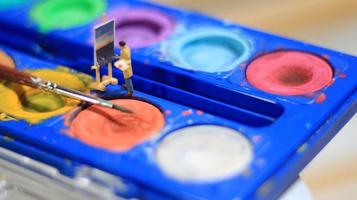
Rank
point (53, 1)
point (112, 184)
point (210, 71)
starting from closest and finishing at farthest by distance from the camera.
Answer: point (112, 184), point (210, 71), point (53, 1)

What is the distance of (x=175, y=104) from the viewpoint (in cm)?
70

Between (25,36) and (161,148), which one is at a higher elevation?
(25,36)

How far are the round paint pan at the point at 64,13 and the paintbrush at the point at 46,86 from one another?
0.34 ft

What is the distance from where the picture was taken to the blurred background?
3.63ft

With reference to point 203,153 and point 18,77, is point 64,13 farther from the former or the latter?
point 203,153

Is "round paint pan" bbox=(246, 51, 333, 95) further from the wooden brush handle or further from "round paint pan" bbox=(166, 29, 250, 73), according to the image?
the wooden brush handle

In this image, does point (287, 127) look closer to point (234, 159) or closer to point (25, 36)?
point (234, 159)

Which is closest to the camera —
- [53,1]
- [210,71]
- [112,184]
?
[112,184]

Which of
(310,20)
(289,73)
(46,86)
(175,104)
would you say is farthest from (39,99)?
(310,20)

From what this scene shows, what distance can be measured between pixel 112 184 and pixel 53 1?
0.34m

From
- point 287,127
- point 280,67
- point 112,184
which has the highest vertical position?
point 280,67

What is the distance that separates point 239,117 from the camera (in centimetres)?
71

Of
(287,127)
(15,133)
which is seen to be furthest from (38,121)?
(287,127)

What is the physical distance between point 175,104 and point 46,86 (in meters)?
0.13
